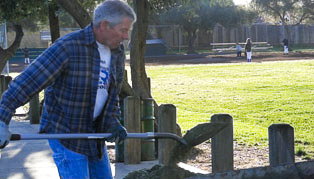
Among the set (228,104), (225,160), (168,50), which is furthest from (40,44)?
(225,160)

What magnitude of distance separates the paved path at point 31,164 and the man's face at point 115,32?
11.9 feet

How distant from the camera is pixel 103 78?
4164mm

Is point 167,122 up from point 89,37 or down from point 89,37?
down

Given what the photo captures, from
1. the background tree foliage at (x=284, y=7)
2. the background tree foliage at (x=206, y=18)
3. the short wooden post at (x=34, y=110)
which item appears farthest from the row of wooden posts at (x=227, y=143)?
the background tree foliage at (x=284, y=7)

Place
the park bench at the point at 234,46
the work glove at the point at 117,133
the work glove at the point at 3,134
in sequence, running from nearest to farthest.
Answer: the work glove at the point at 3,134
the work glove at the point at 117,133
the park bench at the point at 234,46

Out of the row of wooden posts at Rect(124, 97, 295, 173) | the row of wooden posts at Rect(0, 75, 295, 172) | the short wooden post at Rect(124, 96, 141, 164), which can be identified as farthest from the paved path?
the row of wooden posts at Rect(124, 97, 295, 173)

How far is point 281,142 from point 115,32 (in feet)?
5.68

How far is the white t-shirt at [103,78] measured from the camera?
4.15 metres

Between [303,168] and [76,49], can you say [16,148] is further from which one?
[303,168]

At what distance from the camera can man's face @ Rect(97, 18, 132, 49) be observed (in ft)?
13.0

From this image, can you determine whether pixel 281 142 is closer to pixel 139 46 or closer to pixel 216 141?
pixel 216 141

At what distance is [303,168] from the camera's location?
3.81 m

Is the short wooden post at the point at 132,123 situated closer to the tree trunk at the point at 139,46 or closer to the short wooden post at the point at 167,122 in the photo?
the short wooden post at the point at 167,122

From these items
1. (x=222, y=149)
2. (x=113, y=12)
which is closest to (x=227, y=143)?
(x=222, y=149)
